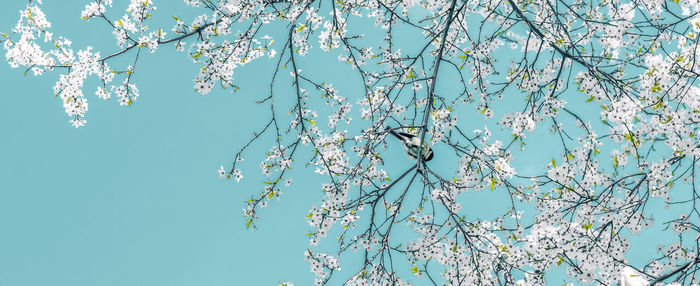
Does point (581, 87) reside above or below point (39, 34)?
below

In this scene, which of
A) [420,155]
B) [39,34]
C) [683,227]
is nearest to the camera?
[420,155]

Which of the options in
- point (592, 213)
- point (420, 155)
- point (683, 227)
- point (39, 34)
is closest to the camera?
point (420, 155)

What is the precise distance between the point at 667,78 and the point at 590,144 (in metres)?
1.09

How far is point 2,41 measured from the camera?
5445mm

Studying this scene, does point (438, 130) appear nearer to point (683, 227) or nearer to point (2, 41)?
point (683, 227)

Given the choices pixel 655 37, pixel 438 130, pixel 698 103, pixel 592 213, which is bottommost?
pixel 592 213

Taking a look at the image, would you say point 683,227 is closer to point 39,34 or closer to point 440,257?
point 440,257

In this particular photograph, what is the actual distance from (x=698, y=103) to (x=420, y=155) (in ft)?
9.08

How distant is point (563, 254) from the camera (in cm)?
576

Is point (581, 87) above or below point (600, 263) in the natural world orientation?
above

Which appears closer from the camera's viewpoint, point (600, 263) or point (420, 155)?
point (420, 155)

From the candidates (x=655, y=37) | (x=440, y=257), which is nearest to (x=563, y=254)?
(x=440, y=257)

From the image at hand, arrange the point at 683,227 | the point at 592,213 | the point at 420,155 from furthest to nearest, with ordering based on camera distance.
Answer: the point at 683,227 → the point at 592,213 → the point at 420,155

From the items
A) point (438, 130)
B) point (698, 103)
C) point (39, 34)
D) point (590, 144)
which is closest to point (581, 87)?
point (590, 144)
